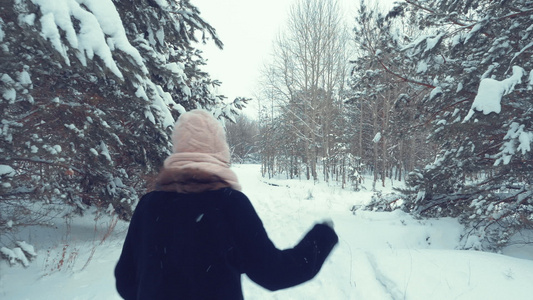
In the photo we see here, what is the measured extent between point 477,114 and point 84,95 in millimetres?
5671

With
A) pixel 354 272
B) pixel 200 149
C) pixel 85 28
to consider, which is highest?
pixel 85 28

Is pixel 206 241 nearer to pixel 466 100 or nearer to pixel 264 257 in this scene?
pixel 264 257

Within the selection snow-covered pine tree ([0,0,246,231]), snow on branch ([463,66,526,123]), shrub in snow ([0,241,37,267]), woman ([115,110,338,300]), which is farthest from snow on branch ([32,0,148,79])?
snow on branch ([463,66,526,123])

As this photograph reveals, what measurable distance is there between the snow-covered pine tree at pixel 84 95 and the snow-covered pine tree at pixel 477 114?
4.35m

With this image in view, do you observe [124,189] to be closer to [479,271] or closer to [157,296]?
[157,296]

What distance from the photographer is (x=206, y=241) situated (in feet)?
4.13

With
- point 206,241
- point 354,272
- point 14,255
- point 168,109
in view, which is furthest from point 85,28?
point 354,272

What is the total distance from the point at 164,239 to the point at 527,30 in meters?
6.07

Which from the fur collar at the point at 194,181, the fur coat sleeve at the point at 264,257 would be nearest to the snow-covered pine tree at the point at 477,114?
the fur coat sleeve at the point at 264,257

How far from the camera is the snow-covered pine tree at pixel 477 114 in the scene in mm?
4359

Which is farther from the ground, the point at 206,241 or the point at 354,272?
the point at 206,241

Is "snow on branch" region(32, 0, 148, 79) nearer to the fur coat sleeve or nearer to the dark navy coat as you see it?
the dark navy coat

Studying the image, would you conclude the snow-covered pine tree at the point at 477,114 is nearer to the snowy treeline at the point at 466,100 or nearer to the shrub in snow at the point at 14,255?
the snowy treeline at the point at 466,100

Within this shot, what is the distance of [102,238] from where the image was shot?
5.91 metres
